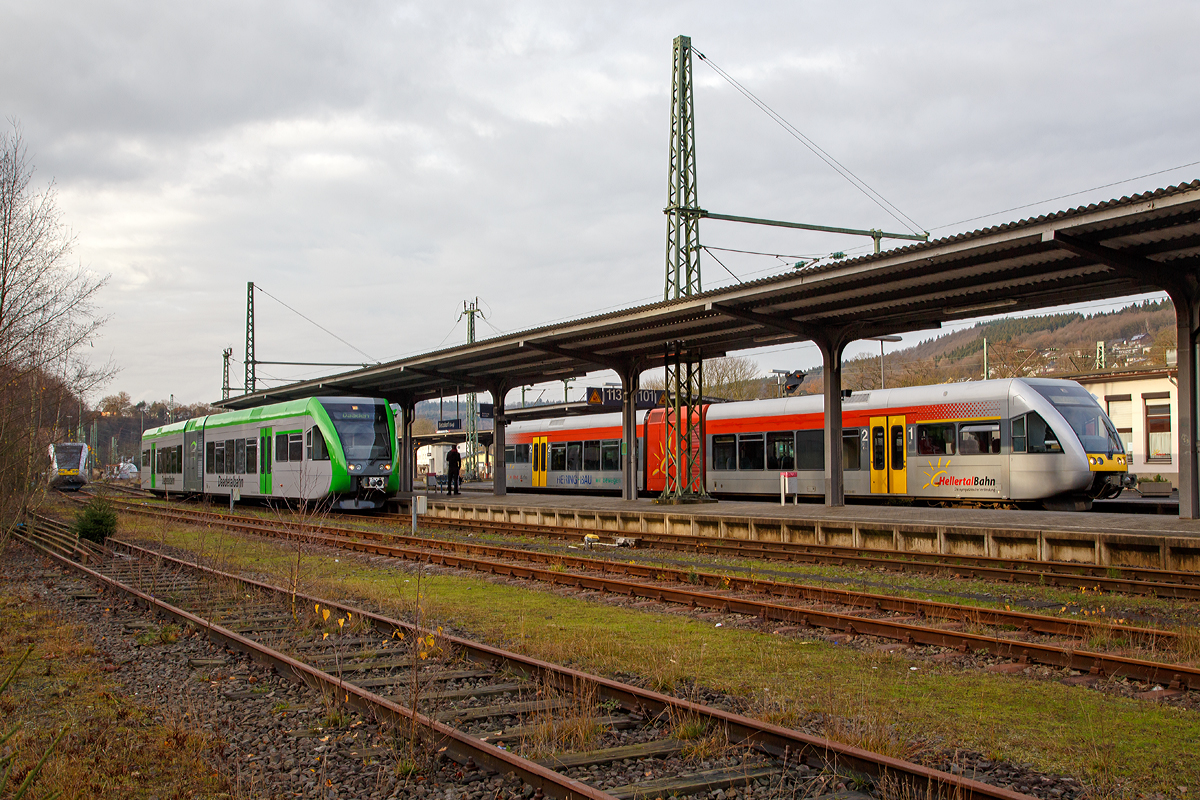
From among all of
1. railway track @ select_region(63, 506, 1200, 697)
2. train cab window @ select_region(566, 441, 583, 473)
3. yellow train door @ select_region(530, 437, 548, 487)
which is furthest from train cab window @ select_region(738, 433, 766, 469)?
railway track @ select_region(63, 506, 1200, 697)

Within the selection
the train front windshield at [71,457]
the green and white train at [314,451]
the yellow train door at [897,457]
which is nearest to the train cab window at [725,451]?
the yellow train door at [897,457]

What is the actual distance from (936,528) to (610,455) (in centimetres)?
1599

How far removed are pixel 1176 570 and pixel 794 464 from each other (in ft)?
39.7

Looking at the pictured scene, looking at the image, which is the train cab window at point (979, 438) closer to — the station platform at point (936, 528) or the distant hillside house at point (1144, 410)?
the station platform at point (936, 528)

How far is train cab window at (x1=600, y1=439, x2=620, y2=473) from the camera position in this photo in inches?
1149

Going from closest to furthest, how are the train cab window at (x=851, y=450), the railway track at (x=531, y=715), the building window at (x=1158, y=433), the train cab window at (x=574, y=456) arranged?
the railway track at (x=531, y=715) < the train cab window at (x=851, y=450) < the train cab window at (x=574, y=456) < the building window at (x=1158, y=433)

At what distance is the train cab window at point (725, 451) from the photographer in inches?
1006

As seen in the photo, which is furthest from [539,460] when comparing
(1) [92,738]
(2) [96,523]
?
(1) [92,738]

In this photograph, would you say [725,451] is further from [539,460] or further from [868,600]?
[868,600]

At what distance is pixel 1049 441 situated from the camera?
1869 centimetres

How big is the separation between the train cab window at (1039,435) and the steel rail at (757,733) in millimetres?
15541

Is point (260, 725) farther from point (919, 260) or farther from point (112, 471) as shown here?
point (112, 471)

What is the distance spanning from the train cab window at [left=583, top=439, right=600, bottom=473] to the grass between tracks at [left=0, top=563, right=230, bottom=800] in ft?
73.8

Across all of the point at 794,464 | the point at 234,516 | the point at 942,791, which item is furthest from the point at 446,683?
the point at 234,516
